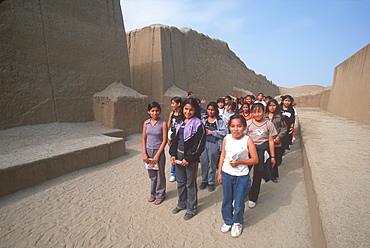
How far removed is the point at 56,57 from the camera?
5.17 metres

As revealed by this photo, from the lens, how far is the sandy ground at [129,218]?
2.07 metres

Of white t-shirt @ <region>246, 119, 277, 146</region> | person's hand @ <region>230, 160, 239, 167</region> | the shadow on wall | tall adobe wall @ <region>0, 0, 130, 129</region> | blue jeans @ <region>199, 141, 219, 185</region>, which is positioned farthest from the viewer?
the shadow on wall

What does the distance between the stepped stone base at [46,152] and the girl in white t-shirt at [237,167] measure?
2.90m

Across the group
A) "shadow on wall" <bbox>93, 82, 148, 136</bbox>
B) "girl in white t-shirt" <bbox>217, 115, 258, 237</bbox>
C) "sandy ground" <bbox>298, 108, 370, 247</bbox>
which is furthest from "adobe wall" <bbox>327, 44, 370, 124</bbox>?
"shadow on wall" <bbox>93, 82, 148, 136</bbox>

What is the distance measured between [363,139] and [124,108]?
5859 mm

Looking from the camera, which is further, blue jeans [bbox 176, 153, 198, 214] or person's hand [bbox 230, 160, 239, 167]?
blue jeans [bbox 176, 153, 198, 214]

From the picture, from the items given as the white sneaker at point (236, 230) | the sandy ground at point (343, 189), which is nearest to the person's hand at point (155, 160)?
the white sneaker at point (236, 230)

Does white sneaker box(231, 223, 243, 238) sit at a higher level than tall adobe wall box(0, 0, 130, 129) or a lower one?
lower

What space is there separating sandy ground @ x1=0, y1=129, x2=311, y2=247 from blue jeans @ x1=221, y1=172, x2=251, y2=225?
193 millimetres

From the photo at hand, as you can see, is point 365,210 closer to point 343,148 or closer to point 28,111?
point 343,148

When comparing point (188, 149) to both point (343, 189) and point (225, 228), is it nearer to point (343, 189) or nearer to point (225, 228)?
point (225, 228)

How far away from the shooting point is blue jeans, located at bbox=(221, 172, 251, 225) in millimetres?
2008

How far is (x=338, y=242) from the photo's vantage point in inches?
54.1

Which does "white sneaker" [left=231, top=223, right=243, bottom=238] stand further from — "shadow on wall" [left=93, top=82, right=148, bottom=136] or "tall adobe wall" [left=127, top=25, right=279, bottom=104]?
"tall adobe wall" [left=127, top=25, right=279, bottom=104]
